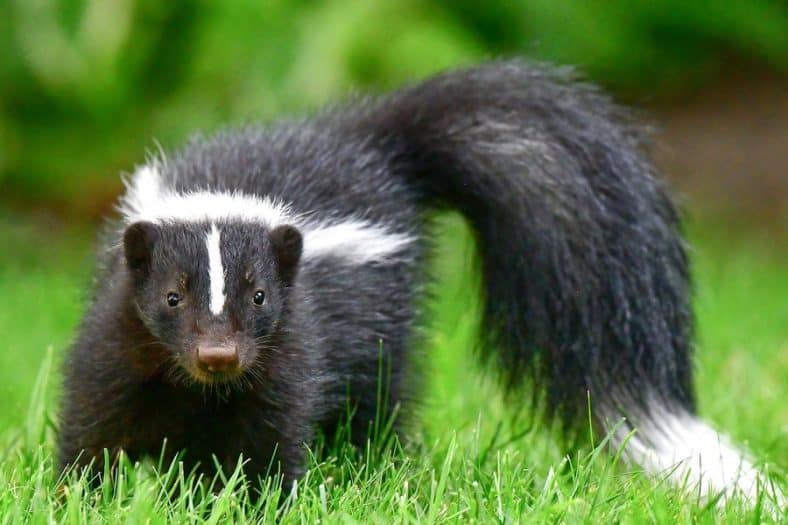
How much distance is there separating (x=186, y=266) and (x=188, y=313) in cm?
15

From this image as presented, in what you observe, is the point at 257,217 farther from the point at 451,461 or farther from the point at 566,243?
the point at 566,243

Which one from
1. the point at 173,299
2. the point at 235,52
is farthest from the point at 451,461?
the point at 235,52

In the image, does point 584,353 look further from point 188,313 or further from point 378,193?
point 188,313

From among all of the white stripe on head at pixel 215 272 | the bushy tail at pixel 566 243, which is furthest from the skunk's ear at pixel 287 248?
the bushy tail at pixel 566 243

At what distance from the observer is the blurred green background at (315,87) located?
8.76 meters

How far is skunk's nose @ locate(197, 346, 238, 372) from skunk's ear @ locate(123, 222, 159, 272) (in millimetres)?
507

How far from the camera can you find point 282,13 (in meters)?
9.06

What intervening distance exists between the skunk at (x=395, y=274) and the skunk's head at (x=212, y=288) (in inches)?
0.4

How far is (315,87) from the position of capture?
8.73m

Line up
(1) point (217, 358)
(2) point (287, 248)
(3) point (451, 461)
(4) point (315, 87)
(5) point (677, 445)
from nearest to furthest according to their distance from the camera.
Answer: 1. (1) point (217, 358)
2. (3) point (451, 461)
3. (2) point (287, 248)
4. (5) point (677, 445)
5. (4) point (315, 87)

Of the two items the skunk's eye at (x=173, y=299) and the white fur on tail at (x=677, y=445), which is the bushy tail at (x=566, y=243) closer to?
the white fur on tail at (x=677, y=445)

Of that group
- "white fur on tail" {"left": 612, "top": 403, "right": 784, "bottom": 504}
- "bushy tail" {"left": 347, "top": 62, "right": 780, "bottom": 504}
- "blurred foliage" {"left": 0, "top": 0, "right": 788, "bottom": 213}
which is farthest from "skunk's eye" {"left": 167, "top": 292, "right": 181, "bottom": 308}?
"blurred foliage" {"left": 0, "top": 0, "right": 788, "bottom": 213}

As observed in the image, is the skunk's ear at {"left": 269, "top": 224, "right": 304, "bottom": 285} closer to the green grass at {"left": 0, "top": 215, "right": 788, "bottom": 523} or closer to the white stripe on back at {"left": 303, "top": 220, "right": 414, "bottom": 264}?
the white stripe on back at {"left": 303, "top": 220, "right": 414, "bottom": 264}

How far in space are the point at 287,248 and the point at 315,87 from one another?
14.3 feet
